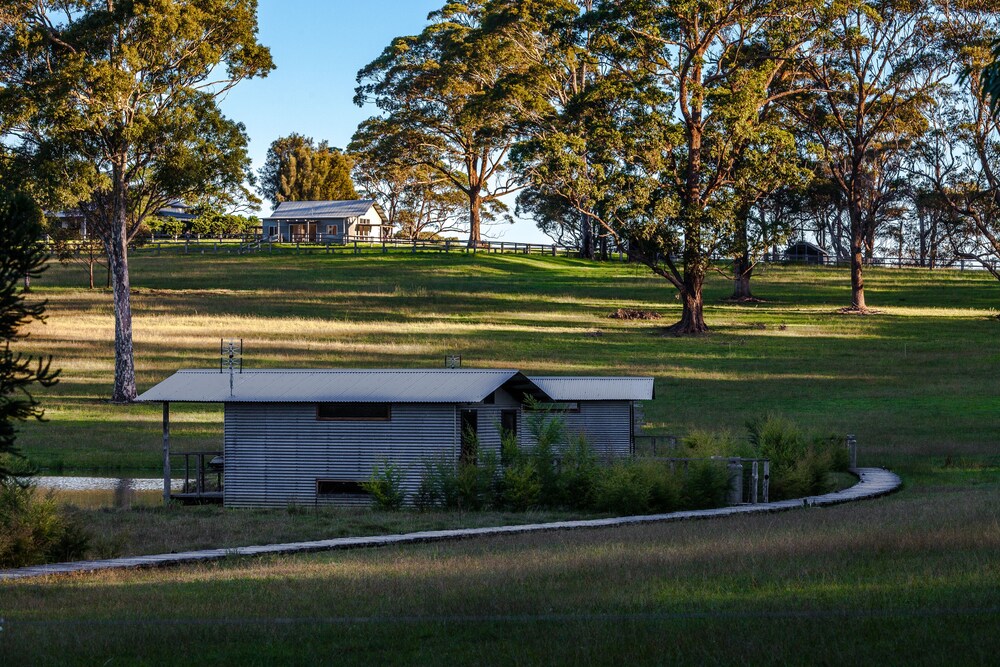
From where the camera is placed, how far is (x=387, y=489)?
25750 millimetres

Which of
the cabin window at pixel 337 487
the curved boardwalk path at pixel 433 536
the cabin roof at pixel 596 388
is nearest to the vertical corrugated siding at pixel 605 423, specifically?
the cabin roof at pixel 596 388

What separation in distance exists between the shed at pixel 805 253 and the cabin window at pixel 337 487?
2977 inches

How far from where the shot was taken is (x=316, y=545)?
18281 mm

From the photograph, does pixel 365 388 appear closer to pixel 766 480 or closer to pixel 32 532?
pixel 766 480

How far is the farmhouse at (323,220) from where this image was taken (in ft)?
363

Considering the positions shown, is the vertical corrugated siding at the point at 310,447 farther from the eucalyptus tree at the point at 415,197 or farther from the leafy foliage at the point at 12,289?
the eucalyptus tree at the point at 415,197

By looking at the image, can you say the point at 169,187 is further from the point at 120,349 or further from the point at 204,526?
the point at 204,526

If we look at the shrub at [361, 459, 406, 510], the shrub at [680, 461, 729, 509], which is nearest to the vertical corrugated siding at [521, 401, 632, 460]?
the shrub at [680, 461, 729, 509]

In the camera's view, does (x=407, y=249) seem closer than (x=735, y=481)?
No

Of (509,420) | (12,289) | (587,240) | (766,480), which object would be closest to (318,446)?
(509,420)

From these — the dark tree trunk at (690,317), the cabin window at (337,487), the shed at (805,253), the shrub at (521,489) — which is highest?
the shed at (805,253)

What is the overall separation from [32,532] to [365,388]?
1213 centimetres

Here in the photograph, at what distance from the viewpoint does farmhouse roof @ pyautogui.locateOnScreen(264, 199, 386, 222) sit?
11050 cm

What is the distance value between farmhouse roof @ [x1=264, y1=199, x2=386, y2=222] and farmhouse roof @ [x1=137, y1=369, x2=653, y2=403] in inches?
3173
